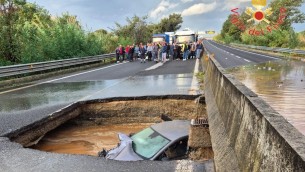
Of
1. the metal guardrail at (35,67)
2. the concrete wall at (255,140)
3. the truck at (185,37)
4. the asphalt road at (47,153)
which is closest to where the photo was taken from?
the concrete wall at (255,140)

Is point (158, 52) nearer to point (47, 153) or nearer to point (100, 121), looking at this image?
point (100, 121)

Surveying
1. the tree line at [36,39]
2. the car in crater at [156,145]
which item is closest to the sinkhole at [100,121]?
the car in crater at [156,145]

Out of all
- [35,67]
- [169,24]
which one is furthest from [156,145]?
[169,24]

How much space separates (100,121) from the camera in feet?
30.5

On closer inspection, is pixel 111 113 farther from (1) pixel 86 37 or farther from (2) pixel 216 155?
(1) pixel 86 37

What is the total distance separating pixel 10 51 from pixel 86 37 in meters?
10.1

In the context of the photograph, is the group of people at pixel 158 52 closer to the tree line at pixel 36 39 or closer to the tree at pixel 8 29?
the tree line at pixel 36 39

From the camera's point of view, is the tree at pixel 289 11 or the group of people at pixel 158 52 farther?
the tree at pixel 289 11

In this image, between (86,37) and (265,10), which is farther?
(265,10)

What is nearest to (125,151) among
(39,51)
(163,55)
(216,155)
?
(216,155)

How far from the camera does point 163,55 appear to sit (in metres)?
27.6

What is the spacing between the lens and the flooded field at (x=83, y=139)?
729 cm

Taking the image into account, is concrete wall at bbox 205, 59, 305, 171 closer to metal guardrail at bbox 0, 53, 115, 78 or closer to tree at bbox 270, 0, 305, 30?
metal guardrail at bbox 0, 53, 115, 78

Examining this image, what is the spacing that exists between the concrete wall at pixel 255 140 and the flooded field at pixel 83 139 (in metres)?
3.83
